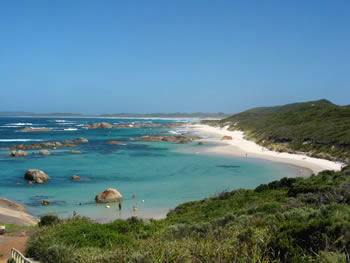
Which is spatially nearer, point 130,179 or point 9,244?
point 9,244

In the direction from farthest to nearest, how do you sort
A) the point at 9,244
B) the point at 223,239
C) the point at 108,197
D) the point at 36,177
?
1. the point at 36,177
2. the point at 108,197
3. the point at 9,244
4. the point at 223,239

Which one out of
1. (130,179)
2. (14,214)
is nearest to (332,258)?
(14,214)

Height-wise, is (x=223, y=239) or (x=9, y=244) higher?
(x=223, y=239)

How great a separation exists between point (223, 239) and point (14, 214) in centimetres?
1714

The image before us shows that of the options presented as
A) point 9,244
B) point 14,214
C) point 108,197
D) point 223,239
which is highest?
point 223,239

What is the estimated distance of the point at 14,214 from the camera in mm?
20219

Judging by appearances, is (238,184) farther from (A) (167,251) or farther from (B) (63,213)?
(A) (167,251)

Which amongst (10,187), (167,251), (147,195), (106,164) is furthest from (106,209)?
(106,164)

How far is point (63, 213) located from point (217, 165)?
75.6 ft

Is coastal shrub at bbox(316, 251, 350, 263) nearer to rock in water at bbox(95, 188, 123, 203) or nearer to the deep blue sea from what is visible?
the deep blue sea

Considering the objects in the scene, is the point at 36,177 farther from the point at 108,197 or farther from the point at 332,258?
the point at 332,258

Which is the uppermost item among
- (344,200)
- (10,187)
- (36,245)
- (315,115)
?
(315,115)

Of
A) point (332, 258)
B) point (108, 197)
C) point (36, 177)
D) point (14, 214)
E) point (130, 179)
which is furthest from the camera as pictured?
point (130, 179)

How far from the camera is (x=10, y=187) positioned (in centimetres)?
2906
